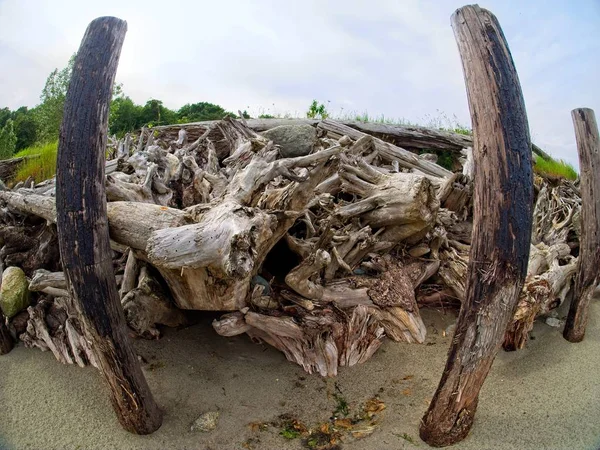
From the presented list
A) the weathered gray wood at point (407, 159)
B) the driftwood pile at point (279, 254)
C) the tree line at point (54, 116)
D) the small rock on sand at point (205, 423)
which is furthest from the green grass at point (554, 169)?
the small rock on sand at point (205, 423)

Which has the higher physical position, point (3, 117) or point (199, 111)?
point (199, 111)

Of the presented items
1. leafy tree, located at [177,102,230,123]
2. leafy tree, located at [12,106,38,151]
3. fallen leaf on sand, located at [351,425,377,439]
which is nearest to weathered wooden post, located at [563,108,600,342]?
fallen leaf on sand, located at [351,425,377,439]

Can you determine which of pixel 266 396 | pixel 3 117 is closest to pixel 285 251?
pixel 266 396

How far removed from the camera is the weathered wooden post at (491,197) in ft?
9.27

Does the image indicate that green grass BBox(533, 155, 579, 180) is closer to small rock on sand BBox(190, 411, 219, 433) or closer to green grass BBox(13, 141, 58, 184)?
small rock on sand BBox(190, 411, 219, 433)

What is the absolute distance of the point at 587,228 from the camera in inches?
210

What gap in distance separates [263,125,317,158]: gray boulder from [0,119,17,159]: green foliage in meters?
6.58

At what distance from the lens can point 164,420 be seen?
3.53 metres

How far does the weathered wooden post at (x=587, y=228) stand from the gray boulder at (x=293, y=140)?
3843 millimetres

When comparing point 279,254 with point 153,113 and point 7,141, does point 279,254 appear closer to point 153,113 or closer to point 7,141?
point 7,141

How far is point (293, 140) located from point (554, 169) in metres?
5.86

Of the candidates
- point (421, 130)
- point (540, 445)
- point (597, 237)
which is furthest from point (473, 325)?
point (421, 130)

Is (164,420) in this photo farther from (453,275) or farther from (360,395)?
(453,275)

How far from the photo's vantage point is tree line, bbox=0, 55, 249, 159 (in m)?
7.11
